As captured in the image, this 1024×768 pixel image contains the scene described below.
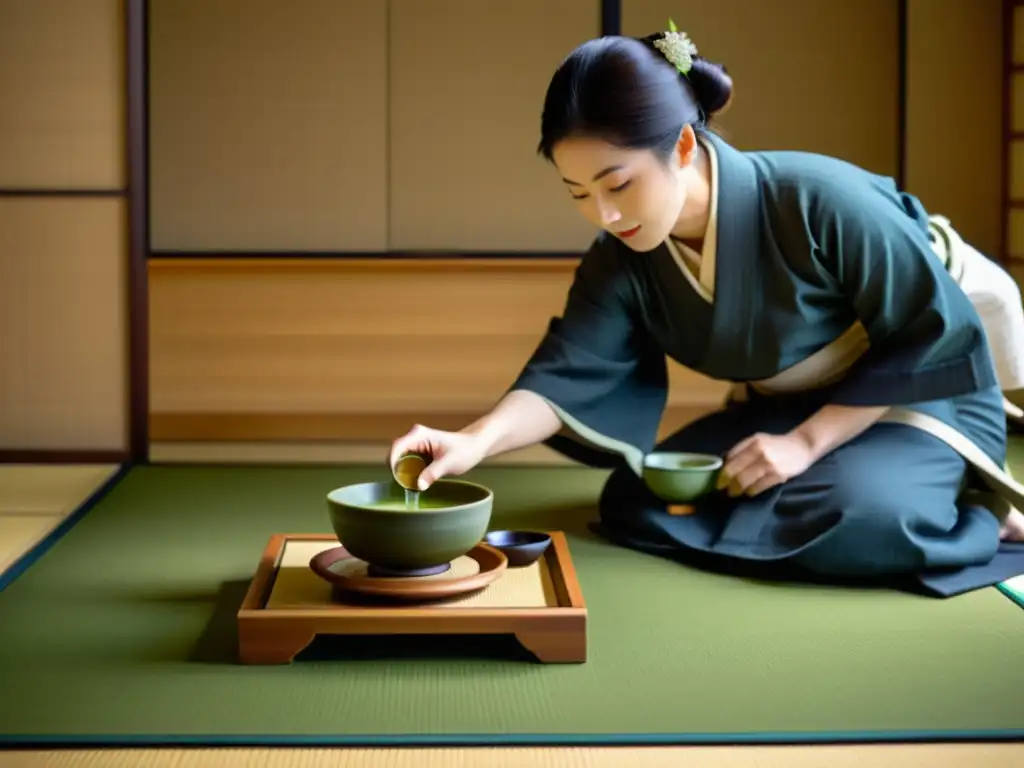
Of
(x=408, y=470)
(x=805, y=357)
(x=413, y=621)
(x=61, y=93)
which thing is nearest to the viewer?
(x=413, y=621)

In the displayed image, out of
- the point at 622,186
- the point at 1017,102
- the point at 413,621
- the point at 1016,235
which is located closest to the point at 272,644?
the point at 413,621

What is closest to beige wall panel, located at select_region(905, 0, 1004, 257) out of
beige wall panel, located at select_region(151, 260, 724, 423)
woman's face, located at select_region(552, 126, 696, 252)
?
beige wall panel, located at select_region(151, 260, 724, 423)

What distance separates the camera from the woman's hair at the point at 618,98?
2400mm

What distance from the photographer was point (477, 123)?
4.57 m

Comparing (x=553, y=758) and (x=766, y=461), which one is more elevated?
(x=766, y=461)

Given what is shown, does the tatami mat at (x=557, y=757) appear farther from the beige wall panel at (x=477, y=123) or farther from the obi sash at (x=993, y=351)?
the beige wall panel at (x=477, y=123)

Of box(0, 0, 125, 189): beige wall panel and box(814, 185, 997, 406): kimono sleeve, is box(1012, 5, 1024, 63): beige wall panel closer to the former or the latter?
box(814, 185, 997, 406): kimono sleeve

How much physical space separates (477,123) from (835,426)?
7.32 feet

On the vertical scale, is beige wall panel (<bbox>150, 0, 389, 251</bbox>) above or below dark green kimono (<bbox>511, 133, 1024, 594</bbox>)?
above

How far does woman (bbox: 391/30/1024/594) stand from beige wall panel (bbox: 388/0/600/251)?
1.63 m

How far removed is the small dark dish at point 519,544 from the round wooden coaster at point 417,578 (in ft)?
0.30

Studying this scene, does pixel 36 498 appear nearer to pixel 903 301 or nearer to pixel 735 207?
pixel 735 207

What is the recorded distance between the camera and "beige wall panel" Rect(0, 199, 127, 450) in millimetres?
4250

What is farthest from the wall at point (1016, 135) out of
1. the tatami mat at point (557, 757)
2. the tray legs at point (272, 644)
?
the tray legs at point (272, 644)
